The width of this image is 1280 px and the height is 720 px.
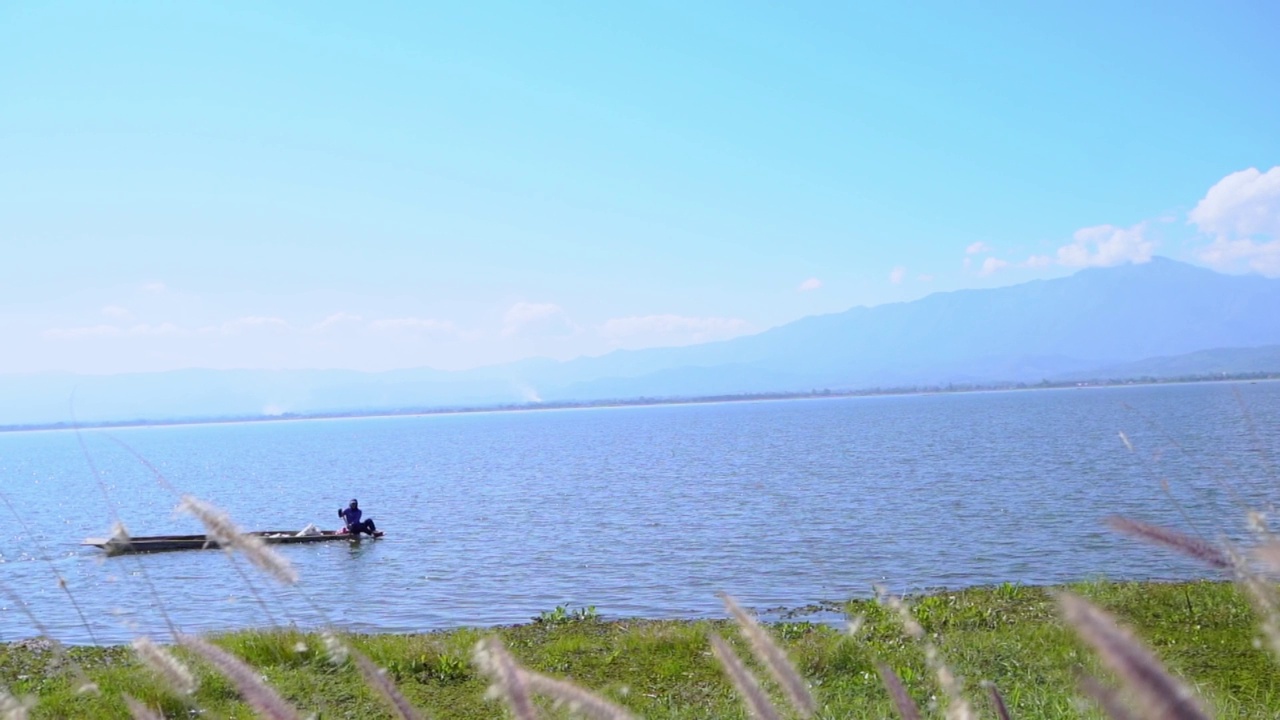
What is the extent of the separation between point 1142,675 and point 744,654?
463 inches

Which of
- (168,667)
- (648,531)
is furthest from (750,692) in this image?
(648,531)

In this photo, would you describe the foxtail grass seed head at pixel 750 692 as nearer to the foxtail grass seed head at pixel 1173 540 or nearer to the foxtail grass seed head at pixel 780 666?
the foxtail grass seed head at pixel 780 666

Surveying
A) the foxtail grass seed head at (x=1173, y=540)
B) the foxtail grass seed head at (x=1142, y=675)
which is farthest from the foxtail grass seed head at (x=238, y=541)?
the foxtail grass seed head at (x=1142, y=675)

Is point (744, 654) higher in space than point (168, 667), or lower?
lower

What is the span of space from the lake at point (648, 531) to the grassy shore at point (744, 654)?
1314 mm

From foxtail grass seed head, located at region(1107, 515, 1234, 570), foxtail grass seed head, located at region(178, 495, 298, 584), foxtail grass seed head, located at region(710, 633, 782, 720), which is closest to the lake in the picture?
foxtail grass seed head, located at region(178, 495, 298, 584)

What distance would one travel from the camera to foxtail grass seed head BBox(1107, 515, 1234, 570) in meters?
1.93

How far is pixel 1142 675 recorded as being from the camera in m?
1.01

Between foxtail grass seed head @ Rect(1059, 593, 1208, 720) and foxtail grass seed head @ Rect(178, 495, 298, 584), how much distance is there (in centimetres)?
186

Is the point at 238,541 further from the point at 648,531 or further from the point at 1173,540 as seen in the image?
the point at 648,531

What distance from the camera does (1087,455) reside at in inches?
2562

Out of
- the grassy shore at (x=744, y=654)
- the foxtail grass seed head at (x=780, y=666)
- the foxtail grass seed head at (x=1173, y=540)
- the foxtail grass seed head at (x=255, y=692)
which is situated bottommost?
the grassy shore at (x=744, y=654)

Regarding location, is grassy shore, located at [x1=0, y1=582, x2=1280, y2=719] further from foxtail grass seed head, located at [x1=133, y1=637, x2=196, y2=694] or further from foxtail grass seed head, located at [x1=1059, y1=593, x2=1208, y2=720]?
foxtail grass seed head, located at [x1=1059, y1=593, x2=1208, y2=720]

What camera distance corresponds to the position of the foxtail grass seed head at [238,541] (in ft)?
7.82
